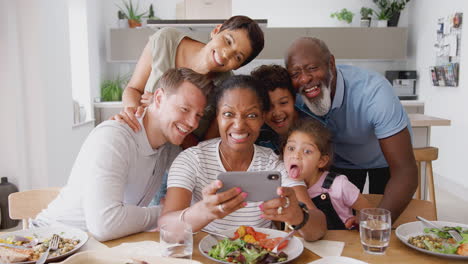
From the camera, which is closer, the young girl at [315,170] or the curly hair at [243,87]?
the curly hair at [243,87]

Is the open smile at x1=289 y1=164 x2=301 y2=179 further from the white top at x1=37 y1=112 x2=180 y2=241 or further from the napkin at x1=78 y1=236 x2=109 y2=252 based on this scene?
the napkin at x1=78 y1=236 x2=109 y2=252

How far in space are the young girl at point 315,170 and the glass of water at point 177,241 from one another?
811 mm

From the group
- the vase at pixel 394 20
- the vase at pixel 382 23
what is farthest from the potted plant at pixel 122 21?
the vase at pixel 394 20

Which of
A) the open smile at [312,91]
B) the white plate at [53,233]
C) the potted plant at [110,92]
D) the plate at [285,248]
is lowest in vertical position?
the plate at [285,248]

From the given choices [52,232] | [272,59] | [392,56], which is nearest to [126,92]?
[52,232]

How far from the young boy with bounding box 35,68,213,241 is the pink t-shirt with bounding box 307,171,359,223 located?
2.28 ft

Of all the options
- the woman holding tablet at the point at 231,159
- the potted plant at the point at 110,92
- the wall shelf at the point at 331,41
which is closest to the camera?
the woman holding tablet at the point at 231,159

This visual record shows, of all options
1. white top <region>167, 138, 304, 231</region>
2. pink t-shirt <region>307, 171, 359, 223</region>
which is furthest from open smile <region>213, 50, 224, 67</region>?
pink t-shirt <region>307, 171, 359, 223</region>

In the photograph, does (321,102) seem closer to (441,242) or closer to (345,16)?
(441,242)

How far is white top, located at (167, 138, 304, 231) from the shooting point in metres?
1.64

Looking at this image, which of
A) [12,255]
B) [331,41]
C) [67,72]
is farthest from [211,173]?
[331,41]

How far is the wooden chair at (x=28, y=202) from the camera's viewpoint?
1.91 m

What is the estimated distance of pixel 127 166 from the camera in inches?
61.3

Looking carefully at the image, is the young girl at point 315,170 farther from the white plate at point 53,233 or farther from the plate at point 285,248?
the white plate at point 53,233
